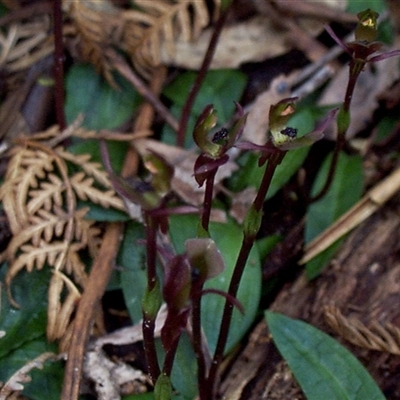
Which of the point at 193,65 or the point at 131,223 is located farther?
the point at 193,65

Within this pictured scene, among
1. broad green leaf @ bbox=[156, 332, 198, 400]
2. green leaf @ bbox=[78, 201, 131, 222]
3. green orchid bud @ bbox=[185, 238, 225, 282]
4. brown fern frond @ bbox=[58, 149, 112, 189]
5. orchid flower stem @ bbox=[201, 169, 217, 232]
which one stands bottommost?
broad green leaf @ bbox=[156, 332, 198, 400]

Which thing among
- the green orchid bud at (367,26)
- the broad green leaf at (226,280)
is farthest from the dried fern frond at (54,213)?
the green orchid bud at (367,26)

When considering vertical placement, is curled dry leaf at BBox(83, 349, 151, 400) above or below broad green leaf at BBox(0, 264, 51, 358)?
below

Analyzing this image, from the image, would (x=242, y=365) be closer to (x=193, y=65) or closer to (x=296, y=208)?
(x=296, y=208)

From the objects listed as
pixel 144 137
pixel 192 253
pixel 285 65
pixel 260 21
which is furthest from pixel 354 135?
pixel 192 253

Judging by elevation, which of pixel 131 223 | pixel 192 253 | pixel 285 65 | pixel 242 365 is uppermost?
pixel 285 65

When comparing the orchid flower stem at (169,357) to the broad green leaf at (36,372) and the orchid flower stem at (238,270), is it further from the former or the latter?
the broad green leaf at (36,372)

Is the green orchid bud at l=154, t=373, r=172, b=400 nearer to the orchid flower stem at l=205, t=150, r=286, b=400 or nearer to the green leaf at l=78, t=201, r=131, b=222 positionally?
the orchid flower stem at l=205, t=150, r=286, b=400

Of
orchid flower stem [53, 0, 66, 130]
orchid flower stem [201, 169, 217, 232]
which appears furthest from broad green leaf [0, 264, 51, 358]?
orchid flower stem [201, 169, 217, 232]
